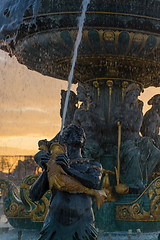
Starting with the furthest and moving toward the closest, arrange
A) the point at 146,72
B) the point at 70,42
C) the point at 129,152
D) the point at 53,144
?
the point at 146,72
the point at 129,152
the point at 70,42
the point at 53,144

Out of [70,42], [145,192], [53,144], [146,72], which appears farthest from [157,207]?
[53,144]

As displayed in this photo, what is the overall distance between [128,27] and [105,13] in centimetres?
49

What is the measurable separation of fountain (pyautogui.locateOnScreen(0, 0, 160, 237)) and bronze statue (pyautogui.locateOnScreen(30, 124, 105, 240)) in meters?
3.88

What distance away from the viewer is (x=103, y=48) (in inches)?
304

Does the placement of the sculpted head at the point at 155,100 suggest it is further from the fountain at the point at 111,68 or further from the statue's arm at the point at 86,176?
the statue's arm at the point at 86,176

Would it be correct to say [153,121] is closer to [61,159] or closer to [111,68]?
[111,68]

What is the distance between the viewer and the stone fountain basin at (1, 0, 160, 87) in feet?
23.4

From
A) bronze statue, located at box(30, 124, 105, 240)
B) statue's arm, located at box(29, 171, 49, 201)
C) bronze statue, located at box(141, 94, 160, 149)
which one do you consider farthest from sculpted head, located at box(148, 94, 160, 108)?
statue's arm, located at box(29, 171, 49, 201)

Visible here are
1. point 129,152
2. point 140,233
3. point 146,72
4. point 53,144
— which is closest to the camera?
point 53,144

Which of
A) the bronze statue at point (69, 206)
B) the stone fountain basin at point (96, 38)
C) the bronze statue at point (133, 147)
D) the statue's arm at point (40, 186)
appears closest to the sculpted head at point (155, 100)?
the stone fountain basin at point (96, 38)

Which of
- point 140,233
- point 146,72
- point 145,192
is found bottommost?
point 140,233

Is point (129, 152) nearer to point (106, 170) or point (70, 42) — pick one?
point (106, 170)

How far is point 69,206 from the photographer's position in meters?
3.71

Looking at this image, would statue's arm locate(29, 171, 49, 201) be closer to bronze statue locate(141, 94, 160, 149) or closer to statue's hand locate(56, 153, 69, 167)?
statue's hand locate(56, 153, 69, 167)
